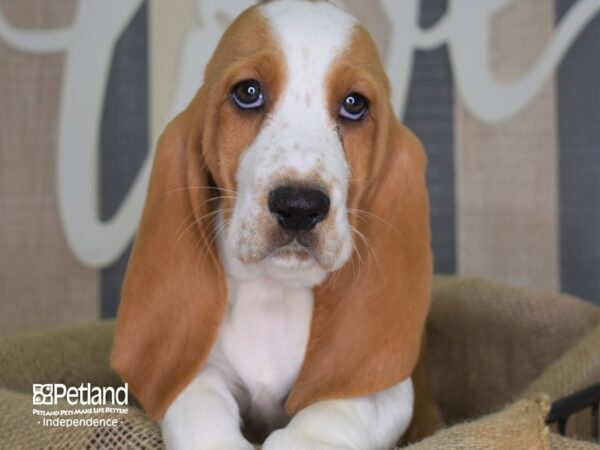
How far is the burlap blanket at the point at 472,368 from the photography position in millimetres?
1299

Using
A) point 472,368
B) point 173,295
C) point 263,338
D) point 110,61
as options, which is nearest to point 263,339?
point 263,338

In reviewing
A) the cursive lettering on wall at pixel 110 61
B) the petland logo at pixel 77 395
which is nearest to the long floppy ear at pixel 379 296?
the petland logo at pixel 77 395

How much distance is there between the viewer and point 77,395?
5.43ft

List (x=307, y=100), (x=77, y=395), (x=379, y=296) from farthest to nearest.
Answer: (x=77, y=395) → (x=379, y=296) → (x=307, y=100)

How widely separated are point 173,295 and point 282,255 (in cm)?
25

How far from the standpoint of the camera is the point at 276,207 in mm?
1269

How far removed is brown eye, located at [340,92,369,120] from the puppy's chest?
309 mm

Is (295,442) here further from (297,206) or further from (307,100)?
(307,100)

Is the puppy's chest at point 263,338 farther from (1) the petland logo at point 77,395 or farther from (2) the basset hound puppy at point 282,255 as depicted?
(1) the petland logo at point 77,395

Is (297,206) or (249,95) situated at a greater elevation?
(249,95)

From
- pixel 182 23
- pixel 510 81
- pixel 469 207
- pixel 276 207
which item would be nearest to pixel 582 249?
pixel 469 207

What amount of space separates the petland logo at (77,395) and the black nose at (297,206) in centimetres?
43

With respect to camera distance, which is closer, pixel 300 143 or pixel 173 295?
pixel 300 143

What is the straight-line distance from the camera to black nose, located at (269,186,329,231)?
126cm
